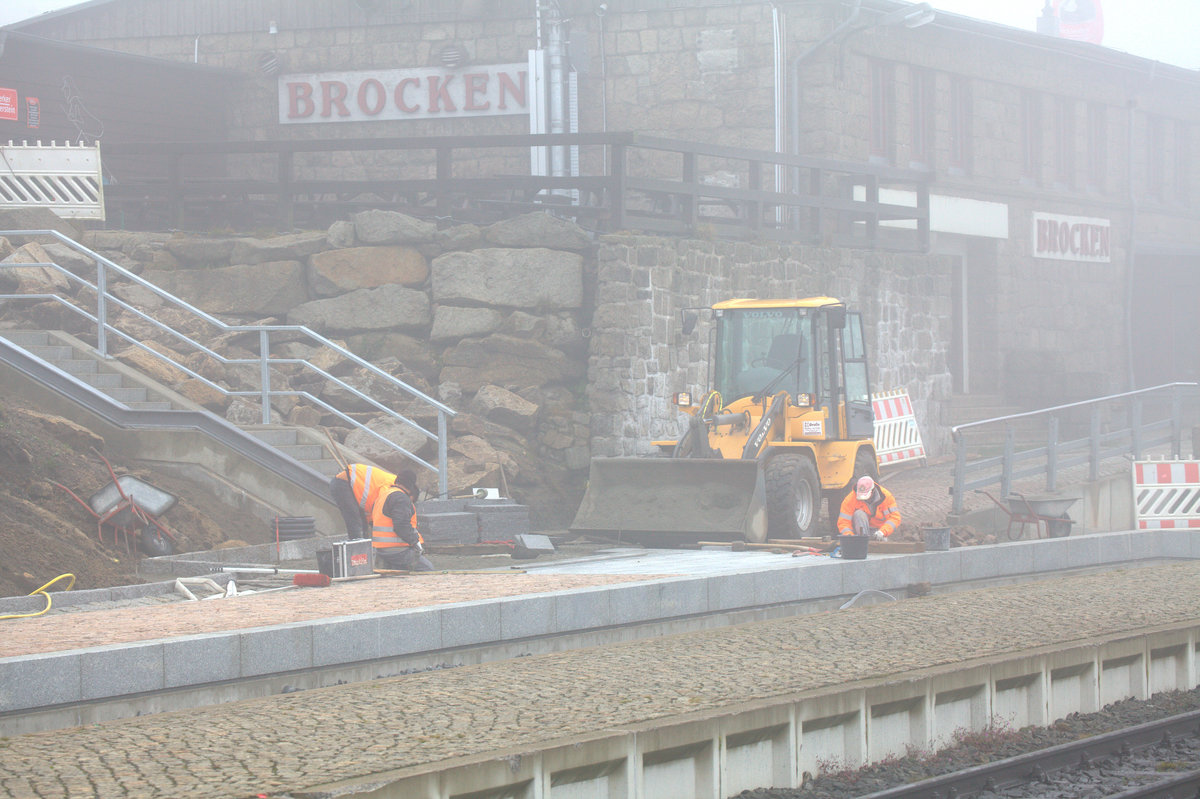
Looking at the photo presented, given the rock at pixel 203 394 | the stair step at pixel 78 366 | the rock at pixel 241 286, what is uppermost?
the rock at pixel 241 286

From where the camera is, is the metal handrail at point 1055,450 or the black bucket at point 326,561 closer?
the black bucket at point 326,561

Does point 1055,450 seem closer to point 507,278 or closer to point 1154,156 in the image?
point 507,278

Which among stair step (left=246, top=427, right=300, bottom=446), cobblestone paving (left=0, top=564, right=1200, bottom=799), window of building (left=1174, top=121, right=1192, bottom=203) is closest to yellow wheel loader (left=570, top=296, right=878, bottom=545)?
stair step (left=246, top=427, right=300, bottom=446)

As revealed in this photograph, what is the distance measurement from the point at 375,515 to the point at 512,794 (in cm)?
661

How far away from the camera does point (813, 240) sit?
23328 mm

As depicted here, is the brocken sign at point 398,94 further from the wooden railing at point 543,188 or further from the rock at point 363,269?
the rock at point 363,269

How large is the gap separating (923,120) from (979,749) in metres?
22.0

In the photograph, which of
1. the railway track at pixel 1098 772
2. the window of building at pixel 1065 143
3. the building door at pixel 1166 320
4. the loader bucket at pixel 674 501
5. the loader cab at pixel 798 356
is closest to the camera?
the railway track at pixel 1098 772

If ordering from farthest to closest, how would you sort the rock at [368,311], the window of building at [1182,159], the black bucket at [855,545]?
the window of building at [1182,159] < the rock at [368,311] < the black bucket at [855,545]

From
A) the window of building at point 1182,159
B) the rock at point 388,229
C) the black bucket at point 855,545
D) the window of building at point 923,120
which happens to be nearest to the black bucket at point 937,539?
the black bucket at point 855,545

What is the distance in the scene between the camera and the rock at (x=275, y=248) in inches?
755

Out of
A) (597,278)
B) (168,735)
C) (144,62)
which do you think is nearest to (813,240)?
(597,278)

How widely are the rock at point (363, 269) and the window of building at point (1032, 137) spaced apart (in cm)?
1643

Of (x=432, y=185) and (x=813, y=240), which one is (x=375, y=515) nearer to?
(x=432, y=185)
